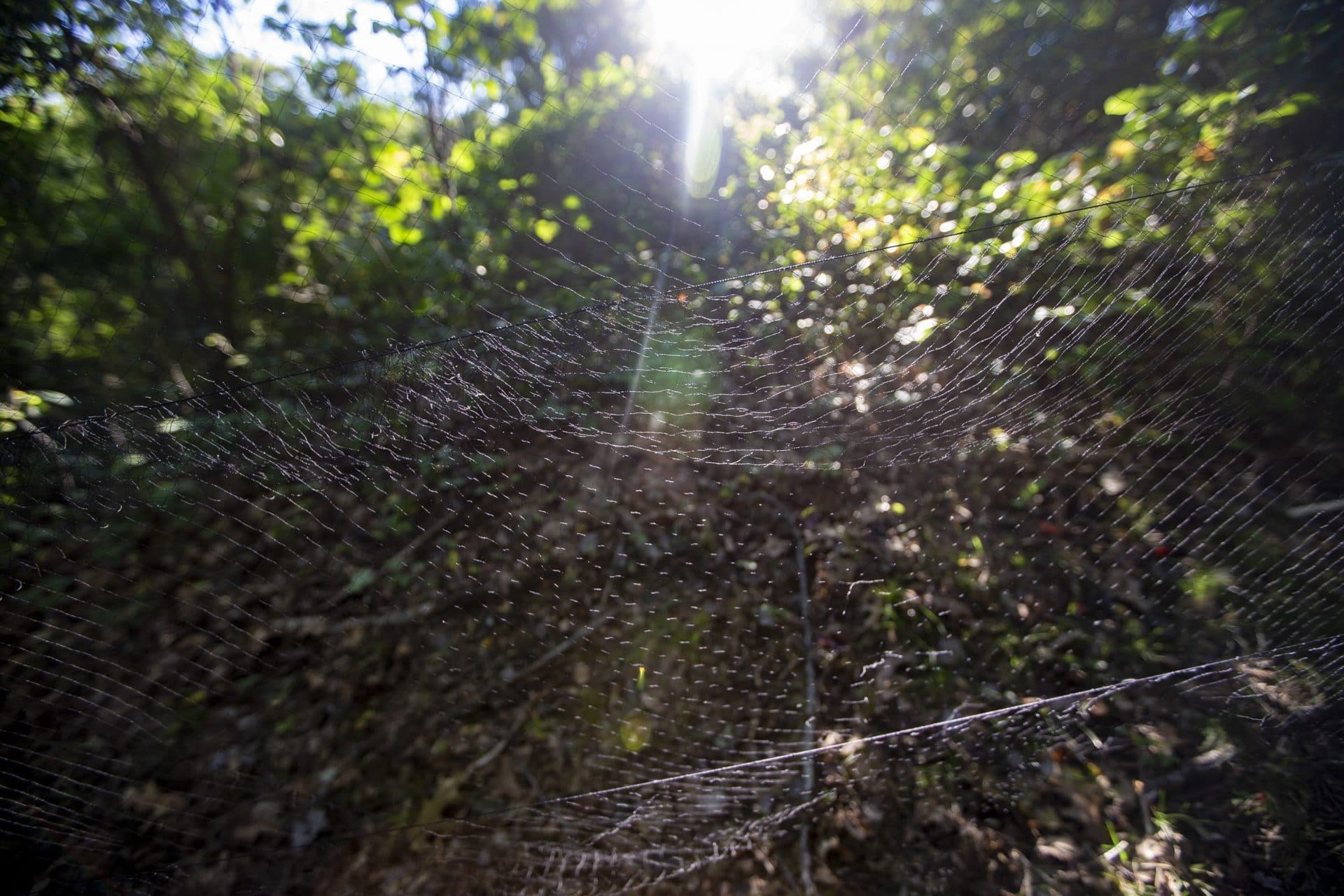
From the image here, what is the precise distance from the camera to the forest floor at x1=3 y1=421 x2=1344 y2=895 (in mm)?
1822

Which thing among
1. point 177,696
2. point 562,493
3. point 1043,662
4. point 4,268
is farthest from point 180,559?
point 1043,662

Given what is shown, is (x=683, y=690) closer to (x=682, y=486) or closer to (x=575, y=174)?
(x=682, y=486)

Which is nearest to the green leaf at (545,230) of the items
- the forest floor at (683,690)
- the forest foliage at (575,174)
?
the forest foliage at (575,174)

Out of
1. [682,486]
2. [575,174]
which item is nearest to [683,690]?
[682,486]

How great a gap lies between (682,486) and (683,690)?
85cm

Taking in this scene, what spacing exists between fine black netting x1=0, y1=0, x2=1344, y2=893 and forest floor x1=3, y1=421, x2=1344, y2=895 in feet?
0.05

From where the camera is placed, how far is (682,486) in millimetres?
2789

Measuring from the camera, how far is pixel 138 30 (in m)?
1.98

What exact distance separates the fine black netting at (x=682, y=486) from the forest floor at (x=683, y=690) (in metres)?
0.01

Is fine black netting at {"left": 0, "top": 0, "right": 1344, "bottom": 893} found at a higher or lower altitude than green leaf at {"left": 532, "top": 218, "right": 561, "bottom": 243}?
lower

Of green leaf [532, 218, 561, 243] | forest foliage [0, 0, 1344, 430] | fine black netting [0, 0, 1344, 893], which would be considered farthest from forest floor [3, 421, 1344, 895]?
green leaf [532, 218, 561, 243]

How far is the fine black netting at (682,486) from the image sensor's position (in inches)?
72.2

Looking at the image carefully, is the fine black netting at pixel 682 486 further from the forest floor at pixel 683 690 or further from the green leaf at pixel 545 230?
the green leaf at pixel 545 230

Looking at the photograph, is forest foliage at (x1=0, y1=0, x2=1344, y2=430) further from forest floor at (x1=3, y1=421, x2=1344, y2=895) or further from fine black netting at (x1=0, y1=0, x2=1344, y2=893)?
forest floor at (x1=3, y1=421, x2=1344, y2=895)
